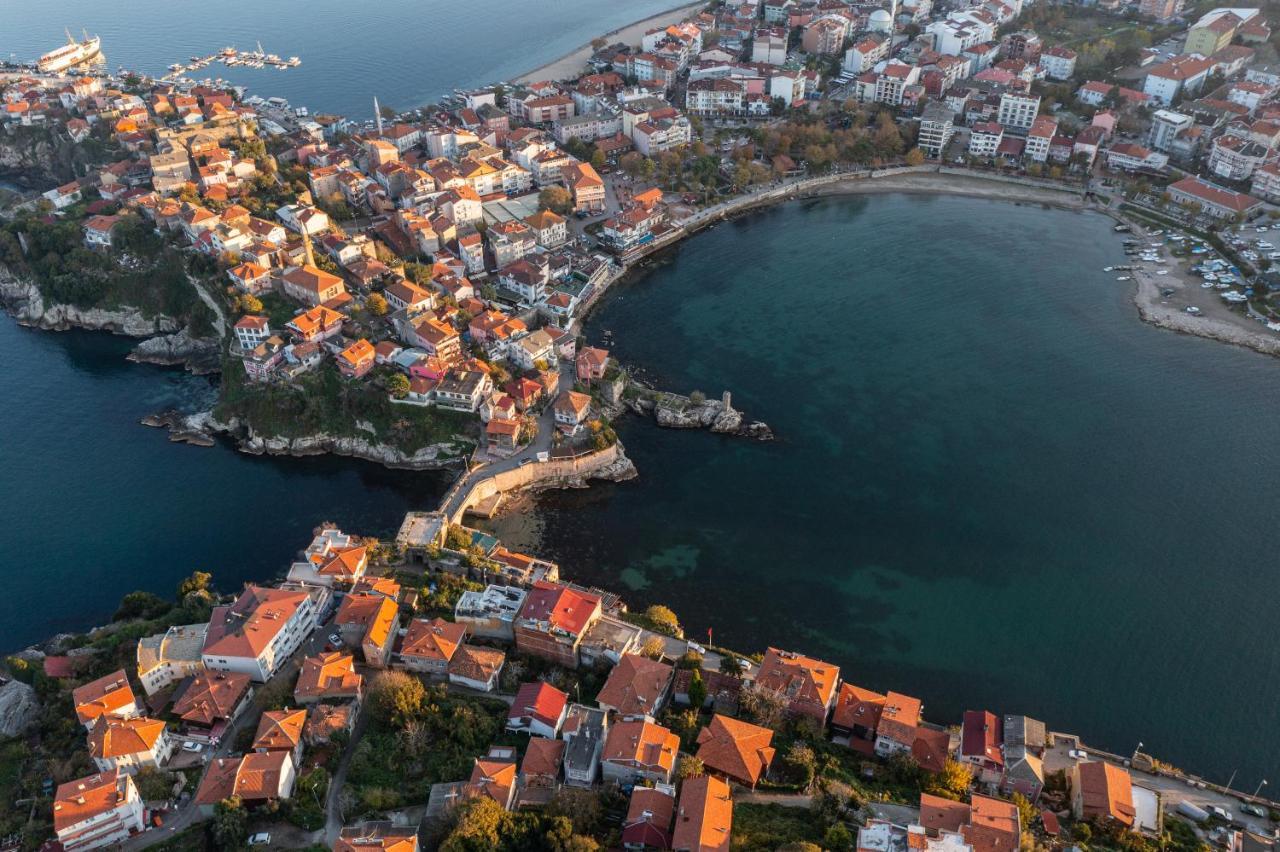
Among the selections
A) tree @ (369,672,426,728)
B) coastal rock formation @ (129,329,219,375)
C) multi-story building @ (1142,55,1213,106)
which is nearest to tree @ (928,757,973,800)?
tree @ (369,672,426,728)

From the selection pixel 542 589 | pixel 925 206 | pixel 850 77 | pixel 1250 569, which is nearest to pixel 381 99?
pixel 850 77

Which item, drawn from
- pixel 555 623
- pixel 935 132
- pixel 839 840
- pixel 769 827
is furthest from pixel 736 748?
pixel 935 132

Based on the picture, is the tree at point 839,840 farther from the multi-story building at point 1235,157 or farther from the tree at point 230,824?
the multi-story building at point 1235,157

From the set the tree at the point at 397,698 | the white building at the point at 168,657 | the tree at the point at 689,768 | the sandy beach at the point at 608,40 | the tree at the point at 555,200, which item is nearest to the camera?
the tree at the point at 689,768

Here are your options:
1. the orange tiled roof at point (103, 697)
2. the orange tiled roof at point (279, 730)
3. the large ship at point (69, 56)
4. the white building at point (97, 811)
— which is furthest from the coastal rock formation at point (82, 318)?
the large ship at point (69, 56)

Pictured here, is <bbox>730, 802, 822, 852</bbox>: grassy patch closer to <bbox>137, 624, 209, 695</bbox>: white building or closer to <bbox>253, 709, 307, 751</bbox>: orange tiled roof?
<bbox>253, 709, 307, 751</bbox>: orange tiled roof

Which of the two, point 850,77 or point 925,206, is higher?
point 850,77

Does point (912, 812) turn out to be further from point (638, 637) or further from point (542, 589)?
point (542, 589)
